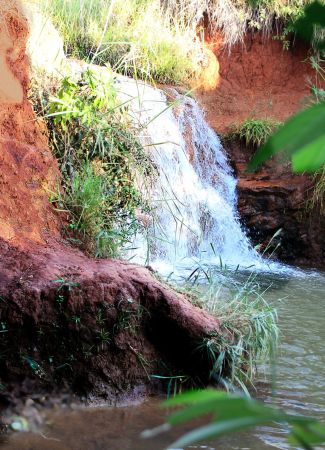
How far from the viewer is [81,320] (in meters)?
3.39

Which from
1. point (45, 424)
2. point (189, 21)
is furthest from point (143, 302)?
point (189, 21)

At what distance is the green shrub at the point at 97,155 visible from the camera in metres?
4.60

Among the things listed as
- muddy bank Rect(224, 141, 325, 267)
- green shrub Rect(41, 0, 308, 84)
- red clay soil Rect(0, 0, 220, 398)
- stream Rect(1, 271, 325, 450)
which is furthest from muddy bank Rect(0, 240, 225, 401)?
muddy bank Rect(224, 141, 325, 267)

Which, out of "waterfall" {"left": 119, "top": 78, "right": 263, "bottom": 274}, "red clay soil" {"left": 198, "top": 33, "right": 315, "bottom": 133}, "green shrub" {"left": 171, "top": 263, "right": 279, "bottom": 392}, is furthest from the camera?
"red clay soil" {"left": 198, "top": 33, "right": 315, "bottom": 133}

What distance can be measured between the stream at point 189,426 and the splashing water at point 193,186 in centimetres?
265

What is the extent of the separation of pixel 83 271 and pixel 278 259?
20.0 ft

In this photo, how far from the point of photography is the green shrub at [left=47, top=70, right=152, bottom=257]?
15.1 ft

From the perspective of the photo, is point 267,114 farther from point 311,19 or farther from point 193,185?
point 311,19

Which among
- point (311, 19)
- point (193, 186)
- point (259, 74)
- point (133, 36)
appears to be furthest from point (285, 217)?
point (311, 19)

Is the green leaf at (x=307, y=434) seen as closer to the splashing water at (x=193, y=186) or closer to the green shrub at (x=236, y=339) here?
the green shrub at (x=236, y=339)

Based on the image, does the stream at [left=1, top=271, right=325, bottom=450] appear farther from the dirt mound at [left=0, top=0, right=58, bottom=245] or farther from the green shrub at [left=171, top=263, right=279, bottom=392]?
the dirt mound at [left=0, top=0, right=58, bottom=245]

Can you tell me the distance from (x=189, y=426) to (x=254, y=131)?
7900mm

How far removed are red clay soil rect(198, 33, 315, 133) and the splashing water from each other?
8.37 ft

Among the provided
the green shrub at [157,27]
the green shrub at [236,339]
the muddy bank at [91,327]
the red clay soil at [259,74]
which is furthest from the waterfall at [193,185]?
the muddy bank at [91,327]
